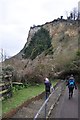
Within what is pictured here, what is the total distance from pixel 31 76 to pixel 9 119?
26.9 metres

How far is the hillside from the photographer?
54.9 metres

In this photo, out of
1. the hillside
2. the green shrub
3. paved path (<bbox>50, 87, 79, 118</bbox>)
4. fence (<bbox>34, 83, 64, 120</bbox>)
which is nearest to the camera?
fence (<bbox>34, 83, 64, 120</bbox>)

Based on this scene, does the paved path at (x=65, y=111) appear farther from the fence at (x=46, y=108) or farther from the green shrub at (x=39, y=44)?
the green shrub at (x=39, y=44)

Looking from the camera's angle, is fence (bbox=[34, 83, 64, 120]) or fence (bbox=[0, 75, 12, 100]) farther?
fence (bbox=[0, 75, 12, 100])

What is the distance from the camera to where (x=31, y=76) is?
42250 mm

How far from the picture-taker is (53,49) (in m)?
85.1

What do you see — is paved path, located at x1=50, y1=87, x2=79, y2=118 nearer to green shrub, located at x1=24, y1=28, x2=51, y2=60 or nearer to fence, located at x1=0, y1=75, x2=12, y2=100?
fence, located at x1=0, y1=75, x2=12, y2=100

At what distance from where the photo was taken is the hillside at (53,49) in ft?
180

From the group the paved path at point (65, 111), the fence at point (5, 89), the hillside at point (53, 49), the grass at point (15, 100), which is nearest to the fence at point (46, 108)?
the paved path at point (65, 111)

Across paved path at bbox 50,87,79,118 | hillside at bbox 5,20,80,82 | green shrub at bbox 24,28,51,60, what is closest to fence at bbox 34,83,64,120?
paved path at bbox 50,87,79,118

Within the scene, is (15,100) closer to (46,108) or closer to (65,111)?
(65,111)

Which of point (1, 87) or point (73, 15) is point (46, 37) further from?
→ point (1, 87)

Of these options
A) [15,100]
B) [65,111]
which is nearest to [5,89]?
[15,100]

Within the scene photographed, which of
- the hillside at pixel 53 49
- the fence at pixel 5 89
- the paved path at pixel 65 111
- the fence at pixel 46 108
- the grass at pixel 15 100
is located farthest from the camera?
the hillside at pixel 53 49
